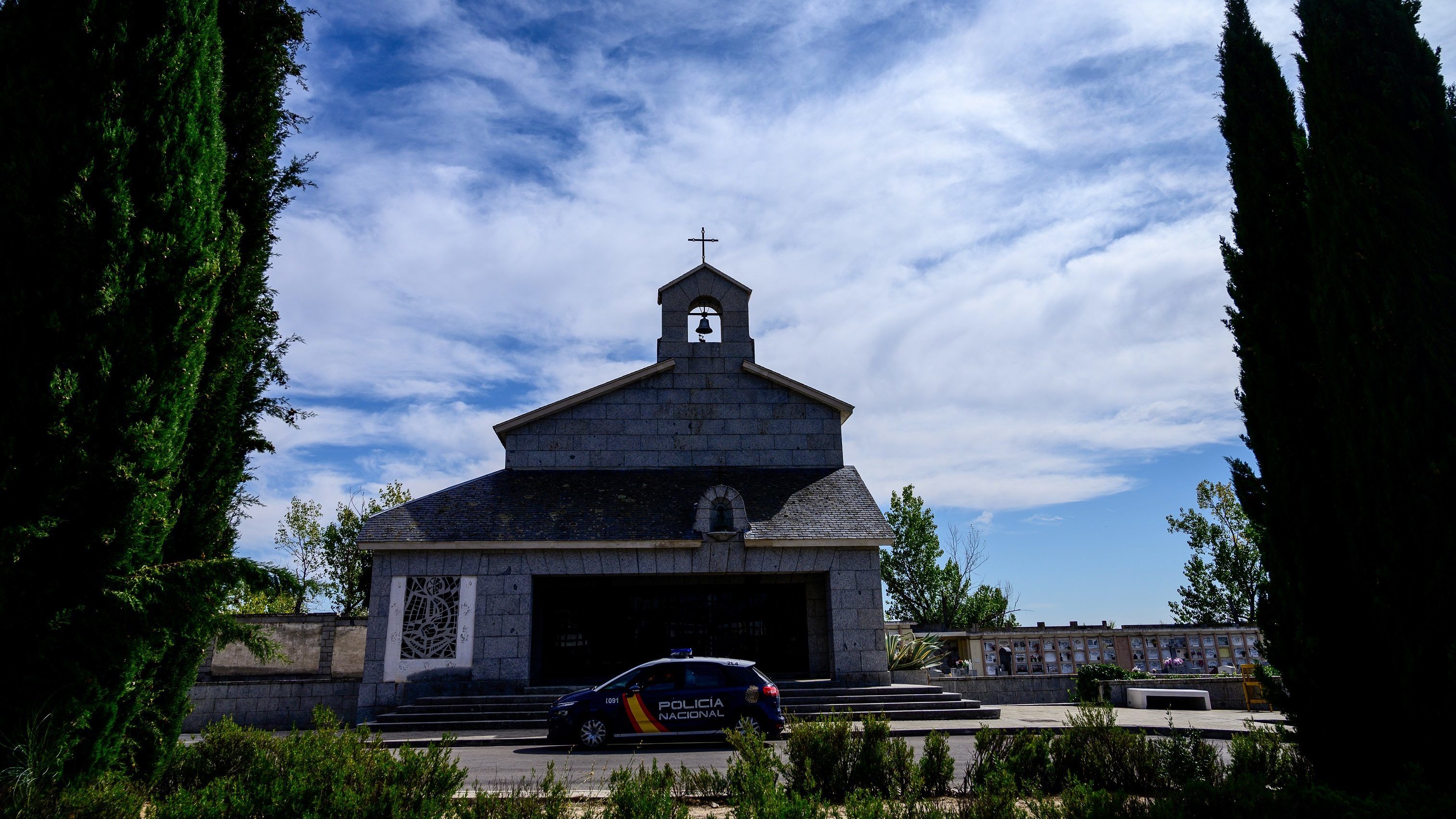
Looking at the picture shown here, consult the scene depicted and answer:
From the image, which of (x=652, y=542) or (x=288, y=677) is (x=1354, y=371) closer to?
(x=652, y=542)

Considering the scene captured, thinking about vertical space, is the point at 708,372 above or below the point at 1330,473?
above

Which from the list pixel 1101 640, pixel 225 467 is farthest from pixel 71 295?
pixel 1101 640

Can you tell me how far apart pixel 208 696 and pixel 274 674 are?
5.24 meters

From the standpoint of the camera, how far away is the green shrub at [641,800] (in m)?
5.52

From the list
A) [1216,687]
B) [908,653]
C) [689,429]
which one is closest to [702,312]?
[689,429]

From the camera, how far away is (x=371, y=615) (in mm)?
17734

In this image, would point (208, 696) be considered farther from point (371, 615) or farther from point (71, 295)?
point (71, 295)

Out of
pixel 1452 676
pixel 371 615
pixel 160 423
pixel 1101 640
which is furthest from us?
pixel 1101 640

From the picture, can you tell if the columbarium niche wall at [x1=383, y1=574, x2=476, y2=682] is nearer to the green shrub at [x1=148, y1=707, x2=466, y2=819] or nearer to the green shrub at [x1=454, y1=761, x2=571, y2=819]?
the green shrub at [x1=148, y1=707, x2=466, y2=819]

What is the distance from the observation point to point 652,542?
18.3 metres

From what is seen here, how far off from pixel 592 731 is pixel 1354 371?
1164 cm

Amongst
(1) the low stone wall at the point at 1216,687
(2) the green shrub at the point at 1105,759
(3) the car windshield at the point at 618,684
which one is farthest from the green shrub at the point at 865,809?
(1) the low stone wall at the point at 1216,687

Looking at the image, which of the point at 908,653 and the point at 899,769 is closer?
the point at 899,769

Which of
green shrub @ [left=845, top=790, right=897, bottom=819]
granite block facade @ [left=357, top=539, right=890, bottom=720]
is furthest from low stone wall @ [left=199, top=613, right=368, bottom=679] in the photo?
green shrub @ [left=845, top=790, right=897, bottom=819]
